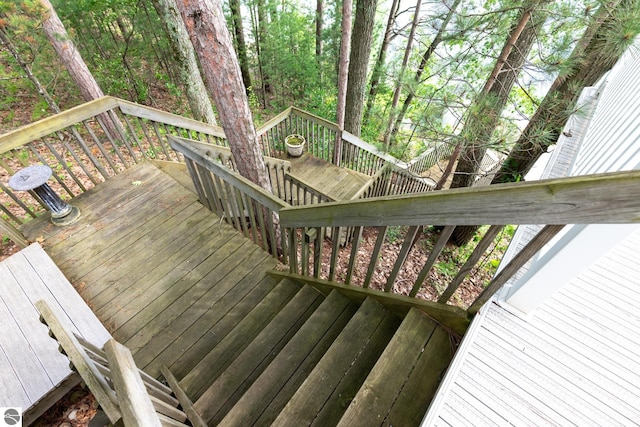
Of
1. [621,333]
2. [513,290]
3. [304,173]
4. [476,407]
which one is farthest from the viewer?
[304,173]

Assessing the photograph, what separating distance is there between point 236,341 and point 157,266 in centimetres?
134

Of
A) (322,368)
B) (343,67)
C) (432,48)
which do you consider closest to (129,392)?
(322,368)

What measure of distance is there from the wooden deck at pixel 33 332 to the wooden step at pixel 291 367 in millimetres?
1443

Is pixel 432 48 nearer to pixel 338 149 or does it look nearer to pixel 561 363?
pixel 338 149

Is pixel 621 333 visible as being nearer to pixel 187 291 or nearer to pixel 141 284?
pixel 187 291

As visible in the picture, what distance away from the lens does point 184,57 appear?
5.14 m

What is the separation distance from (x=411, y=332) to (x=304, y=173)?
4.84m

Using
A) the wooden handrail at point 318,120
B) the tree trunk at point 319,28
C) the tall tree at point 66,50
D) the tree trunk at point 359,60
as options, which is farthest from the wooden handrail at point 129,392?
the tree trunk at point 319,28

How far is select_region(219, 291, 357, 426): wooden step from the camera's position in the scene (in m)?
1.72

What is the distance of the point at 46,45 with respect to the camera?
5539mm

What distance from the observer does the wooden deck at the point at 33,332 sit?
2080 millimetres

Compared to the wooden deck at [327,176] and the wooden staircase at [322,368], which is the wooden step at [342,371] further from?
the wooden deck at [327,176]

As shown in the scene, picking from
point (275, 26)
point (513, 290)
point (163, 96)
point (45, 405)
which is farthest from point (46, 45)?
point (513, 290)

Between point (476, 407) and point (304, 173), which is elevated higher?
point (476, 407)
